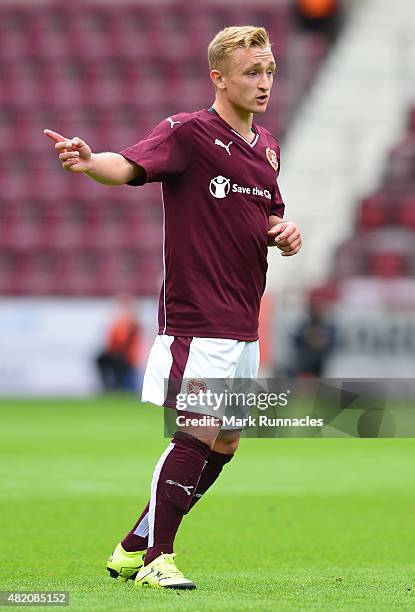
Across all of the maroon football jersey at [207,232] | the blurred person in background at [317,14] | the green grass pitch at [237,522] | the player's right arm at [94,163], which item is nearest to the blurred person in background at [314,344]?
the green grass pitch at [237,522]

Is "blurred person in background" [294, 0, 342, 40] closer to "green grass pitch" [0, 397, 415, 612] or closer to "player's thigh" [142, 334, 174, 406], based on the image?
"green grass pitch" [0, 397, 415, 612]

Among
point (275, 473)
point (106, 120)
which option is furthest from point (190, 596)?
point (106, 120)

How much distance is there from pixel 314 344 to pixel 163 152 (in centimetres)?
1258

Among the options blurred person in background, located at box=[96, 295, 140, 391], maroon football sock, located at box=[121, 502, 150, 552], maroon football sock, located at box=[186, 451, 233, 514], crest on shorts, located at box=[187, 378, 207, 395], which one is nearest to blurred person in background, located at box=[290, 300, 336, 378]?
blurred person in background, located at box=[96, 295, 140, 391]

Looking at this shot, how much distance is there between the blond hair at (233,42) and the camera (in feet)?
15.5

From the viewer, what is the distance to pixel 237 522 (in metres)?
7.04

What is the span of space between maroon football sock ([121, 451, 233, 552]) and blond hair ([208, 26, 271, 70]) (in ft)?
4.69

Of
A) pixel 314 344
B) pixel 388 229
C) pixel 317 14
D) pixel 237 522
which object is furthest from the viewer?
pixel 388 229

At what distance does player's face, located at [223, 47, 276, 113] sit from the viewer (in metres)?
4.72

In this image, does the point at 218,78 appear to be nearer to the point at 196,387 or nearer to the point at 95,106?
the point at 196,387

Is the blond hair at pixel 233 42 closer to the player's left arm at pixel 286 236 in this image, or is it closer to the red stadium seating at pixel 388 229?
the player's left arm at pixel 286 236

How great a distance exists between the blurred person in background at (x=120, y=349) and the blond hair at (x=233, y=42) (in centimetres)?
1334

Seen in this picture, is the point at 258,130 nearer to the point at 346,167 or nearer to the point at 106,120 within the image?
the point at 346,167

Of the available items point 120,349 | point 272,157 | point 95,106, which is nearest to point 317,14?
point 120,349
